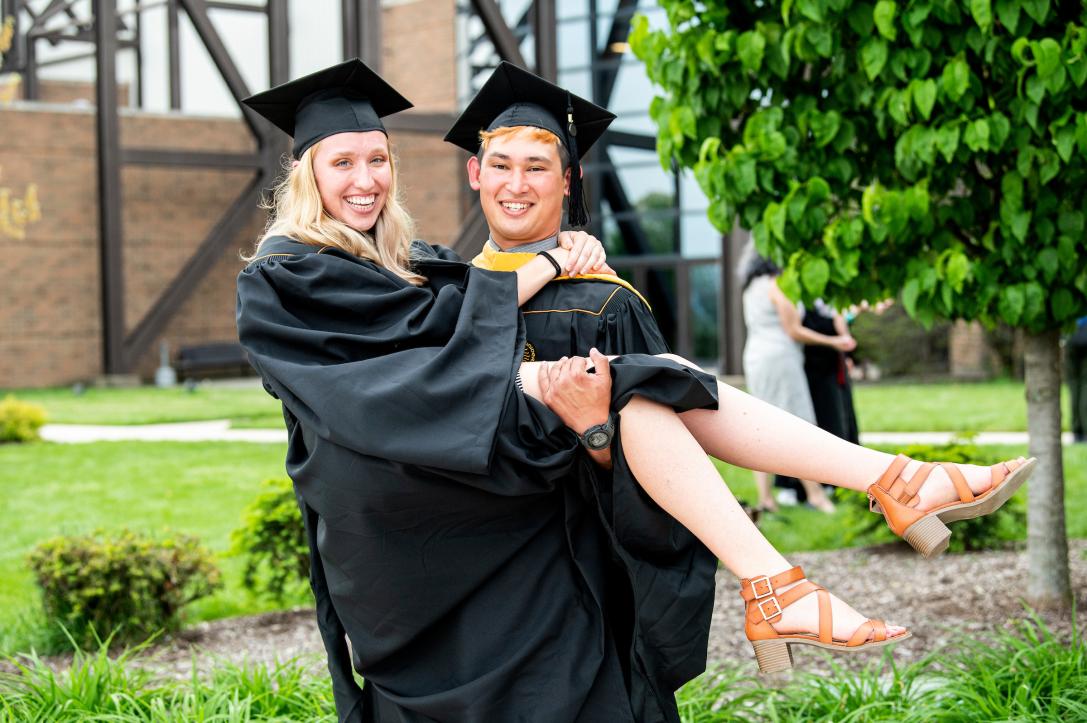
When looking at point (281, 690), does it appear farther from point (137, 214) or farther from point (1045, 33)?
point (137, 214)

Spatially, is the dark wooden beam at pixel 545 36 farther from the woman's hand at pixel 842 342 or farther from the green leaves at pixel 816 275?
the green leaves at pixel 816 275

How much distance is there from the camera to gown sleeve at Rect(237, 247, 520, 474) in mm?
2369

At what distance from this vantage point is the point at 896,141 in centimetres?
450

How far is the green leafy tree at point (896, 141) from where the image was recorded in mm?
4035

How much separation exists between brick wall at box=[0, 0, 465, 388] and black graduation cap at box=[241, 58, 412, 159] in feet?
68.0

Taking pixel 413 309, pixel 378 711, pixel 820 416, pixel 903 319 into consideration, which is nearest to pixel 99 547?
pixel 378 711

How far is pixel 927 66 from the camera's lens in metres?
4.11

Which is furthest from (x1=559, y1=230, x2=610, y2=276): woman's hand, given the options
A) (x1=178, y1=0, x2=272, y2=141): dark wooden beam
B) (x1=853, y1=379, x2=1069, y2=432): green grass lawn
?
(x1=178, y1=0, x2=272, y2=141): dark wooden beam

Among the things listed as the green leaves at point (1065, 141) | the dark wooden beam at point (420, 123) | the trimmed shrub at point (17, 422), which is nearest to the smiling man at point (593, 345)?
the green leaves at point (1065, 141)

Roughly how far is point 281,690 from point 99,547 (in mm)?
1690

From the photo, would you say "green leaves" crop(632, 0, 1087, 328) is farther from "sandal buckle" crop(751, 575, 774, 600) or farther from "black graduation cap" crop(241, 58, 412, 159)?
"sandal buckle" crop(751, 575, 774, 600)

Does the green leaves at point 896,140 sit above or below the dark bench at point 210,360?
above

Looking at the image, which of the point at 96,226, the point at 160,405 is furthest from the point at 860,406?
the point at 96,226

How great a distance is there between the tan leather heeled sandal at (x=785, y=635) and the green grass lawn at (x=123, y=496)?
3752mm
